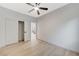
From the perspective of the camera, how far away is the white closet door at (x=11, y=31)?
5113mm

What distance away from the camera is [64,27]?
4.93 meters

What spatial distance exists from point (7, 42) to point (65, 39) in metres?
3.74

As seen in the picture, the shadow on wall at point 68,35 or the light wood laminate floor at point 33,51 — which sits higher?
the shadow on wall at point 68,35

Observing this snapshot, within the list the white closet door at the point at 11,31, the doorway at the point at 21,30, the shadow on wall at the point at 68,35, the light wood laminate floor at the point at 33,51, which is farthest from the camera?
the doorway at the point at 21,30

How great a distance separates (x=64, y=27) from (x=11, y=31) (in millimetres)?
3560

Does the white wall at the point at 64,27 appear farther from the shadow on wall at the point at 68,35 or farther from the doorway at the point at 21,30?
the doorway at the point at 21,30

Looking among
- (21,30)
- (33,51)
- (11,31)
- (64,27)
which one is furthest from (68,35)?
(21,30)

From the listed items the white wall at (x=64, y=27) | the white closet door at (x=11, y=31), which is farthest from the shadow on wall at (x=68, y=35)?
the white closet door at (x=11, y=31)

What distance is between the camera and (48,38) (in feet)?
21.8

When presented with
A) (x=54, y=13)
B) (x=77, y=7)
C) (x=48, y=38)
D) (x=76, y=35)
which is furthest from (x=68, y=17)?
(x=48, y=38)

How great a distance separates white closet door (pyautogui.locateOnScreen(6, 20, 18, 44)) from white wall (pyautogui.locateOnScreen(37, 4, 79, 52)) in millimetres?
2689

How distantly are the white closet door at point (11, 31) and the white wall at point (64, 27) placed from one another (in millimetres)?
2689

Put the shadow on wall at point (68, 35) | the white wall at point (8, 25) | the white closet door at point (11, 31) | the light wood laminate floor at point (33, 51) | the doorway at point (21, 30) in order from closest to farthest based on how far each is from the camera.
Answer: the light wood laminate floor at point (33, 51) < the shadow on wall at point (68, 35) < the white wall at point (8, 25) < the white closet door at point (11, 31) < the doorway at point (21, 30)

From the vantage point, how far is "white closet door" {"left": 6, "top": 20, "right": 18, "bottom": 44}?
5.11m
